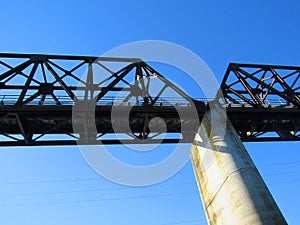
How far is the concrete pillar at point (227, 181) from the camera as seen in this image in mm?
9469

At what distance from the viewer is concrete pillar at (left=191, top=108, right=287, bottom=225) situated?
9469 mm

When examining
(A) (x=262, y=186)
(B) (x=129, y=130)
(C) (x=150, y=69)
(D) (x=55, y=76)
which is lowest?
(A) (x=262, y=186)

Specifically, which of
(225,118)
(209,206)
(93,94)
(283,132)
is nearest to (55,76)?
(93,94)

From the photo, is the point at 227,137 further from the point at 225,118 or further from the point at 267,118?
the point at 267,118

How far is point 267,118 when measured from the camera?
1455 cm

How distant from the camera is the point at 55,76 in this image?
1245cm

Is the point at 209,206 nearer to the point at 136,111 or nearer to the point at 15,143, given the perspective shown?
the point at 136,111

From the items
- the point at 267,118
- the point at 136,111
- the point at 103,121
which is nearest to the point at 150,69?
the point at 136,111

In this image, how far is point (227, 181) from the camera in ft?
34.7

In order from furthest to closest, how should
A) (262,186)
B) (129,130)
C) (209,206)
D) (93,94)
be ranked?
A: (129,130)
(93,94)
(209,206)
(262,186)

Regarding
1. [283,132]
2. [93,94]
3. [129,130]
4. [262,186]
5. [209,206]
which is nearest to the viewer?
[262,186]

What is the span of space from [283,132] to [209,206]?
7.08m

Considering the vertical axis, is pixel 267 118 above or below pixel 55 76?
below

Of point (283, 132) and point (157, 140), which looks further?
point (283, 132)
